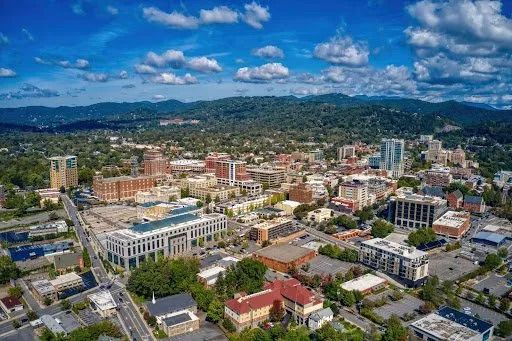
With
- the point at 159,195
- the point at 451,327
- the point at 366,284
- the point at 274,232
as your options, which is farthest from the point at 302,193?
Result: the point at 451,327

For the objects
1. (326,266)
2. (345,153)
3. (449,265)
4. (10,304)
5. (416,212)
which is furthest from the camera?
(345,153)

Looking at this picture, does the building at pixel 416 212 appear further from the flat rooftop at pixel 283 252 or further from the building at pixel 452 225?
the flat rooftop at pixel 283 252

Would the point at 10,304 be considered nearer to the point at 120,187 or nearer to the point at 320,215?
the point at 320,215

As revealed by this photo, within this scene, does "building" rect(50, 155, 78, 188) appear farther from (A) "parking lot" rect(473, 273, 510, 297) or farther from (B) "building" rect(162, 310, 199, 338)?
(A) "parking lot" rect(473, 273, 510, 297)

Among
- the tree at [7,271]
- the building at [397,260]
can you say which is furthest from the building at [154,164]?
the building at [397,260]

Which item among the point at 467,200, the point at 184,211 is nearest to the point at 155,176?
the point at 184,211

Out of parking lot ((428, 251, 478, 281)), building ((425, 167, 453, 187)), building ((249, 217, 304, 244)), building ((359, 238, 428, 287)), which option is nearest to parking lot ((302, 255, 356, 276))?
building ((359, 238, 428, 287))
